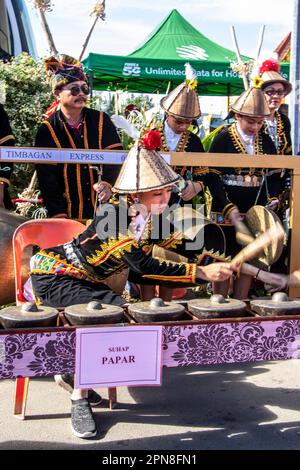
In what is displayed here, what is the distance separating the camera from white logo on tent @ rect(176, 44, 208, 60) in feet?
37.8

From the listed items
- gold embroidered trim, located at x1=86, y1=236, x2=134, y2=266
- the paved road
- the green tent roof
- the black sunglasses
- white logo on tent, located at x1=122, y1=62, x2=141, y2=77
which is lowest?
the paved road

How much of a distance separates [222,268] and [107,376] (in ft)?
2.25

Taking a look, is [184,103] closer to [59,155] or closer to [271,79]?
[59,155]

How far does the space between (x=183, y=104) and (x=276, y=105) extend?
3.27ft

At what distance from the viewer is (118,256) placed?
8.43 feet

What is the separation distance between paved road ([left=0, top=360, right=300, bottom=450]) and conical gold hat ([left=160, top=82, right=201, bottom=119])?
151cm

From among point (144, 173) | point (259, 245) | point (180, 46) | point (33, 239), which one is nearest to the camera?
point (144, 173)

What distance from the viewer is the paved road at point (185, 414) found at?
2.57 m

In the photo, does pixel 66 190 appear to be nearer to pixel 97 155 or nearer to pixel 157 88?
pixel 97 155

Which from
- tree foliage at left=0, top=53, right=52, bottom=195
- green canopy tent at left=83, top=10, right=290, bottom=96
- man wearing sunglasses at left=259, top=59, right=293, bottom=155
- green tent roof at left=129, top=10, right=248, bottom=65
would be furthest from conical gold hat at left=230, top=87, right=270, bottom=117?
green tent roof at left=129, top=10, right=248, bottom=65

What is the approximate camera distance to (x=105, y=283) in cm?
299

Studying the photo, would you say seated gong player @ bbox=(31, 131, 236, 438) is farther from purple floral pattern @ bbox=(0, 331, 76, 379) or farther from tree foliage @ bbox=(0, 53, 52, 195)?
tree foliage @ bbox=(0, 53, 52, 195)

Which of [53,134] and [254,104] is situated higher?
[254,104]

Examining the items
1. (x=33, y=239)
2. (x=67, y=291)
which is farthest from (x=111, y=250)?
(x=33, y=239)
